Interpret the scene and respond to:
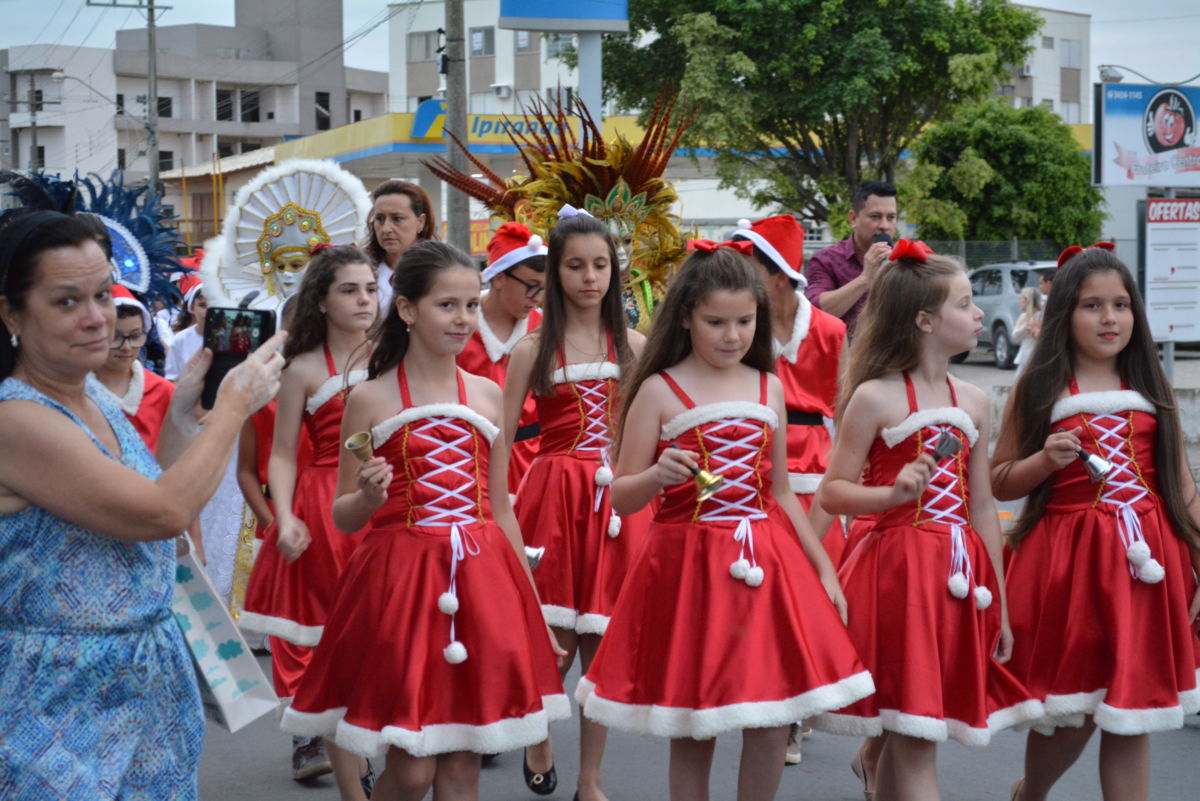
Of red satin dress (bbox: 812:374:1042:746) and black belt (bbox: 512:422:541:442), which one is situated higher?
black belt (bbox: 512:422:541:442)

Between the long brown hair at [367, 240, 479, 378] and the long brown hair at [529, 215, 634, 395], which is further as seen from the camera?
the long brown hair at [529, 215, 634, 395]

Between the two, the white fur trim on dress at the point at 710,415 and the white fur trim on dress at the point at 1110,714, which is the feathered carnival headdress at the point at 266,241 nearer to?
the white fur trim on dress at the point at 710,415

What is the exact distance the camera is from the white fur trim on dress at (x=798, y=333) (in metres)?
5.96

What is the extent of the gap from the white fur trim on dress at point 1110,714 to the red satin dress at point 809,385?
1.48 metres

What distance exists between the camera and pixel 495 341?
6.02 m

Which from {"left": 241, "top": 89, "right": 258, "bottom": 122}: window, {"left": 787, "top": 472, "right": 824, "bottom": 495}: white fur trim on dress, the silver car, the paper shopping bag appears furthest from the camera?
{"left": 241, "top": 89, "right": 258, "bottom": 122}: window

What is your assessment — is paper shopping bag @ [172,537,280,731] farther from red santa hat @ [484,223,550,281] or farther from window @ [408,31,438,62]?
window @ [408,31,438,62]

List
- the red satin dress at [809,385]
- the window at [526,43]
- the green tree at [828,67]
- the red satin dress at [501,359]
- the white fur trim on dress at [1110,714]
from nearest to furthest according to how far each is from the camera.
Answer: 1. the white fur trim on dress at [1110,714]
2. the red satin dress at [809,385]
3. the red satin dress at [501,359]
4. the green tree at [828,67]
5. the window at [526,43]

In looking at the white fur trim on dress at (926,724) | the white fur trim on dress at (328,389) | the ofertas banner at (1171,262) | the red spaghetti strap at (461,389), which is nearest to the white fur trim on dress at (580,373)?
the white fur trim on dress at (328,389)

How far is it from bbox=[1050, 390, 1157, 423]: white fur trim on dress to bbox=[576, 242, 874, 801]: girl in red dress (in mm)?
942

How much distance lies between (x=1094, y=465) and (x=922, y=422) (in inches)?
21.7

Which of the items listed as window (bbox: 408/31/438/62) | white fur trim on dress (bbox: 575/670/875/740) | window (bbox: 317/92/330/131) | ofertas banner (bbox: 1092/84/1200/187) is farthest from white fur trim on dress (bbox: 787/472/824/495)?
window (bbox: 317/92/330/131)

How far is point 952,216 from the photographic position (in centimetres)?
3334

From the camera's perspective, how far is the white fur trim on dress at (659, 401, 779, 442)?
4.32m
